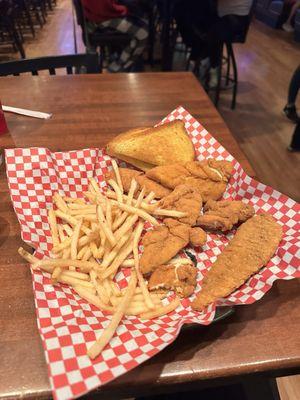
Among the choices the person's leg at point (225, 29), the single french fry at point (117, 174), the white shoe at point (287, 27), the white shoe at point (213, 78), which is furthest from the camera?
the white shoe at point (287, 27)

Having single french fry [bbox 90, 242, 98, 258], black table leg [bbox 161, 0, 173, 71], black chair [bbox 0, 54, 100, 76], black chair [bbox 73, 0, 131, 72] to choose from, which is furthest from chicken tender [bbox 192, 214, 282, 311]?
black table leg [bbox 161, 0, 173, 71]

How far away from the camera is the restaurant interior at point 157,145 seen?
0.84 m

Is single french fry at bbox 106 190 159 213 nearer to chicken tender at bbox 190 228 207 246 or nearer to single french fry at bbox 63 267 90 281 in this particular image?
chicken tender at bbox 190 228 207 246

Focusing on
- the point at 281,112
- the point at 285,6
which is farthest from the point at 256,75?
the point at 285,6

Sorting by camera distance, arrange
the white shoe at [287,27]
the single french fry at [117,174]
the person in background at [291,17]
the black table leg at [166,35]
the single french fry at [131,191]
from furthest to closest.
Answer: the white shoe at [287,27], the person in background at [291,17], the black table leg at [166,35], the single french fry at [117,174], the single french fry at [131,191]

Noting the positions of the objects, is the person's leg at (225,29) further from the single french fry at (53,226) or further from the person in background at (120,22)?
the single french fry at (53,226)

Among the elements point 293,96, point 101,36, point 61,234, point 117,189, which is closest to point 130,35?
point 101,36

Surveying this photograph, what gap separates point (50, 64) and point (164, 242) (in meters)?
1.70

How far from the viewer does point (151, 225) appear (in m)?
1.24

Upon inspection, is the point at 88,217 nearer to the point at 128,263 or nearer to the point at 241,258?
the point at 128,263

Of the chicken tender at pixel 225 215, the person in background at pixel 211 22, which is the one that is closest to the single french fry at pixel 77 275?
the chicken tender at pixel 225 215

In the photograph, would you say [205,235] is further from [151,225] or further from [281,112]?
[281,112]

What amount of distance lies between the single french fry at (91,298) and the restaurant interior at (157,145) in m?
0.11

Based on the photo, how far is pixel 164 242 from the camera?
110cm
